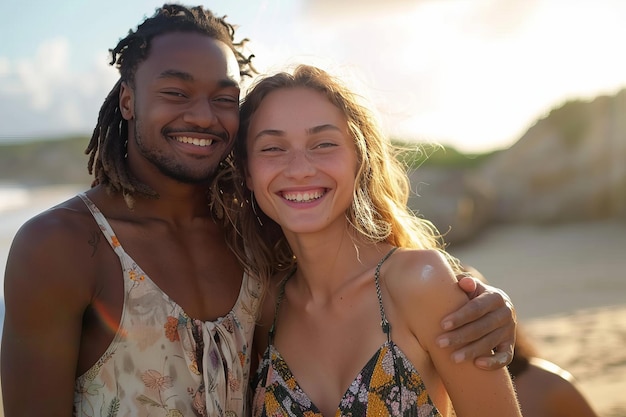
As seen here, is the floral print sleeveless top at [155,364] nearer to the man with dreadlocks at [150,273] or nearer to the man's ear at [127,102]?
the man with dreadlocks at [150,273]

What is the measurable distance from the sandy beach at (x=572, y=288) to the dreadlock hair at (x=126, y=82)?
3.44m

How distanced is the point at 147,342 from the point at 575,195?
11178mm

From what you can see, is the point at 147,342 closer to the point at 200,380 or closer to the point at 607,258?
the point at 200,380

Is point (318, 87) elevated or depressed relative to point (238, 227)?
elevated

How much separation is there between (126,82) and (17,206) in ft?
75.8

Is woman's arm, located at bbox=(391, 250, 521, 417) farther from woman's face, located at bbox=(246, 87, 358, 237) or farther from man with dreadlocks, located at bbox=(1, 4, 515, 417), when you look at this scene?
woman's face, located at bbox=(246, 87, 358, 237)

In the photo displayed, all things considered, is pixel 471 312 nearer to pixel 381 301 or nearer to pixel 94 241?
pixel 381 301

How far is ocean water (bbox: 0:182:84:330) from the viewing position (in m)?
14.8

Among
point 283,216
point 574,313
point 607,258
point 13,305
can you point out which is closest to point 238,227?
point 283,216

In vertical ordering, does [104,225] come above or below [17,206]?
below

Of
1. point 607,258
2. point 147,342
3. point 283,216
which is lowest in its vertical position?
point 147,342

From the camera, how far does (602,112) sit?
1329 centimetres

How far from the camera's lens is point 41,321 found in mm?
2498

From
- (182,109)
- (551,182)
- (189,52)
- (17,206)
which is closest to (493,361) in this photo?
(182,109)
